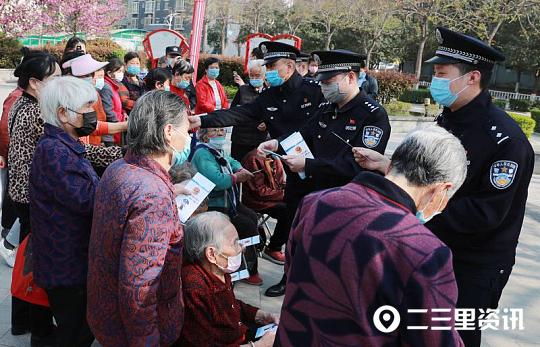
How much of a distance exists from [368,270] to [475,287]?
4.72 ft

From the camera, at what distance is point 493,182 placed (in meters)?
2.40

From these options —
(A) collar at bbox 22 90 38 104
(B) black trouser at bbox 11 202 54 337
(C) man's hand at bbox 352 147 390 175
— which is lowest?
(B) black trouser at bbox 11 202 54 337

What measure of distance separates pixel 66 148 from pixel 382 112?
199 centimetres

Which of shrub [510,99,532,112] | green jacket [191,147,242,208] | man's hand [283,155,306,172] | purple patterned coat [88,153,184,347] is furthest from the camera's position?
shrub [510,99,532,112]

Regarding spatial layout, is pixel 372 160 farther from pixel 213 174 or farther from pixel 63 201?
pixel 63 201

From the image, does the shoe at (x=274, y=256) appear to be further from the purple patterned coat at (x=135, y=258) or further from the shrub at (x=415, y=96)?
the shrub at (x=415, y=96)

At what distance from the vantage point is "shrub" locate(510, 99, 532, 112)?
26.3 meters

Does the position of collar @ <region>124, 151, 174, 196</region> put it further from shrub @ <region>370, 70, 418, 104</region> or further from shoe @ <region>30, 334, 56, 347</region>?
shrub @ <region>370, 70, 418, 104</region>

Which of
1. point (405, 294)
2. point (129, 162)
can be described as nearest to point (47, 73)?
point (129, 162)

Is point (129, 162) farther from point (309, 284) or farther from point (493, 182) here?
point (493, 182)

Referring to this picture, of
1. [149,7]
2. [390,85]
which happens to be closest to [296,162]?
[390,85]

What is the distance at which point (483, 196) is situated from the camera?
7.96 ft

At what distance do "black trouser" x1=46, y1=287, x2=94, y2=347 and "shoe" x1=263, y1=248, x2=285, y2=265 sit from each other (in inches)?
101

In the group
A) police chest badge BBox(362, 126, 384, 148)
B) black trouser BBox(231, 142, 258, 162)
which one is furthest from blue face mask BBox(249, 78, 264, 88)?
police chest badge BBox(362, 126, 384, 148)
